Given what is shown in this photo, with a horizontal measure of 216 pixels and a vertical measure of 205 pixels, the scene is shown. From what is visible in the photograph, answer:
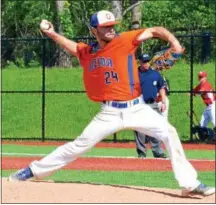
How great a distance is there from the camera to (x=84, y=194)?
1061 cm

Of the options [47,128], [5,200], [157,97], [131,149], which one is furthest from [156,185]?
[47,128]

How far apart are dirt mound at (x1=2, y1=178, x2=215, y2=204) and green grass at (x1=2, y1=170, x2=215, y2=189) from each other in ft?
5.47

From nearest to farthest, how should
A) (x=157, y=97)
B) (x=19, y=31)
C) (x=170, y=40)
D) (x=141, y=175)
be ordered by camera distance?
(x=170, y=40) → (x=141, y=175) → (x=157, y=97) → (x=19, y=31)

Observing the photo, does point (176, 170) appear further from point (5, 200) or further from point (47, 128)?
point (47, 128)

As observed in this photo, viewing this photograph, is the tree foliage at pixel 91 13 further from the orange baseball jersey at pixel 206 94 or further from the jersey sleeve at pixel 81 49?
Answer: the jersey sleeve at pixel 81 49

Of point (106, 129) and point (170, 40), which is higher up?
point (170, 40)

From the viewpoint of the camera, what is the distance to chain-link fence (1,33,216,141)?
83.2 ft

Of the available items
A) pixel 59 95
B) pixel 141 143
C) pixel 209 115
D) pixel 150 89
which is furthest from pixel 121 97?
pixel 59 95

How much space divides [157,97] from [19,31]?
1334 inches

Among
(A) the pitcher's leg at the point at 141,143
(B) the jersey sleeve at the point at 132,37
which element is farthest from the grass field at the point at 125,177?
(B) the jersey sleeve at the point at 132,37

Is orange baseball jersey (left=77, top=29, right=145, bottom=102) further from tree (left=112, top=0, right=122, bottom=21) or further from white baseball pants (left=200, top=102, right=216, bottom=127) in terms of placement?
tree (left=112, top=0, right=122, bottom=21)

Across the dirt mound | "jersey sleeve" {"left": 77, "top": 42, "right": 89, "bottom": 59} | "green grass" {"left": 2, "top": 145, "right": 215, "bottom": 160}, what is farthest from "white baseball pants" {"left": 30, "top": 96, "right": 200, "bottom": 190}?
"green grass" {"left": 2, "top": 145, "right": 215, "bottom": 160}

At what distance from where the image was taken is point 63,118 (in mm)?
27984

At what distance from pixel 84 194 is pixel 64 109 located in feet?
57.7
